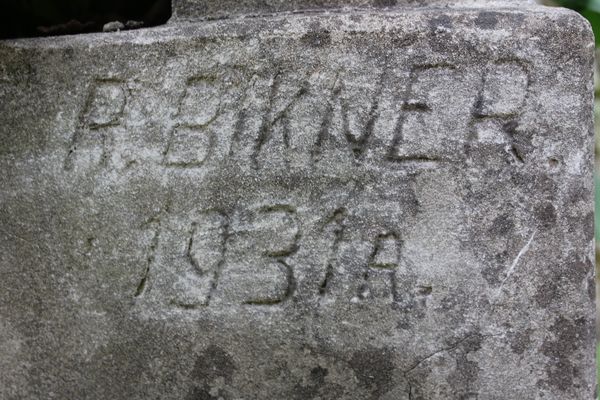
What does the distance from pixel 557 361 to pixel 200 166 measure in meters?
0.71

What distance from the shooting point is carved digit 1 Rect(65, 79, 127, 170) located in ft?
4.46

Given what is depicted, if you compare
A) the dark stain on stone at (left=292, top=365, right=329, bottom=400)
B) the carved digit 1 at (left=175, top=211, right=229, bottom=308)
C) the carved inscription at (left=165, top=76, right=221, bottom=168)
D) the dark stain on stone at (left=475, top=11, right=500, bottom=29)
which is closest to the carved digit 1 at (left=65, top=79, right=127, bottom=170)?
the carved inscription at (left=165, top=76, right=221, bottom=168)

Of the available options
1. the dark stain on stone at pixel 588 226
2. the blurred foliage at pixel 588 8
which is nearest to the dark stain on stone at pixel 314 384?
the dark stain on stone at pixel 588 226

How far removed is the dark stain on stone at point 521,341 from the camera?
129 cm

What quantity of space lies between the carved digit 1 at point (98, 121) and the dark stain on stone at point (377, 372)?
60 centimetres

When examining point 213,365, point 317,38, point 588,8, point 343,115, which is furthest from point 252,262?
point 588,8

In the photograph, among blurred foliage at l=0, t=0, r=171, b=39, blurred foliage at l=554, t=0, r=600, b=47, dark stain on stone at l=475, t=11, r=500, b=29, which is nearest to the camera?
dark stain on stone at l=475, t=11, r=500, b=29

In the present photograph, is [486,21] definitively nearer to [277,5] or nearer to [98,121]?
[277,5]

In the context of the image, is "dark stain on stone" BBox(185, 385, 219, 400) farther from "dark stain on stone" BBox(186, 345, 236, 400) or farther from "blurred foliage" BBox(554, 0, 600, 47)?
"blurred foliage" BBox(554, 0, 600, 47)

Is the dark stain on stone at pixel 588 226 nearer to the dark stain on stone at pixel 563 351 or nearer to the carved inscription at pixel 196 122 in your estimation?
the dark stain on stone at pixel 563 351

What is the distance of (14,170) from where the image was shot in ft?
4.55

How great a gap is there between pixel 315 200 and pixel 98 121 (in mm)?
425

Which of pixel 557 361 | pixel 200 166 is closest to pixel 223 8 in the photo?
pixel 200 166

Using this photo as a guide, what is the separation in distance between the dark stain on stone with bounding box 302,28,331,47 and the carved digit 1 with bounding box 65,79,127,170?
35 centimetres
